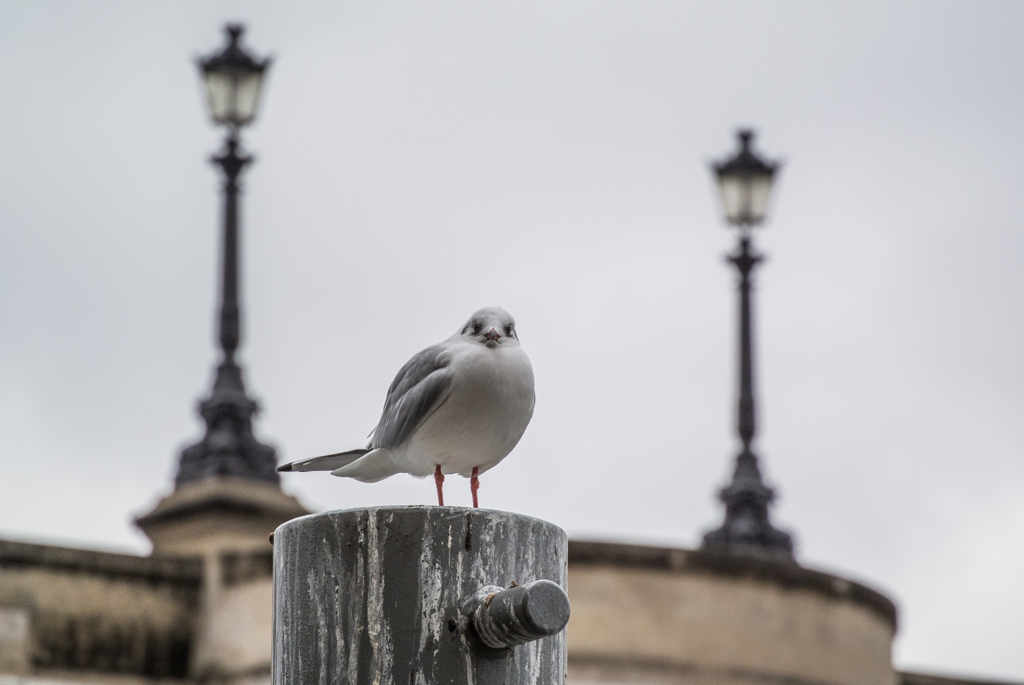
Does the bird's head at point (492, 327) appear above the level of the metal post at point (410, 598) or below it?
above

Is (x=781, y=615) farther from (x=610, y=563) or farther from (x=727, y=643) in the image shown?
(x=610, y=563)

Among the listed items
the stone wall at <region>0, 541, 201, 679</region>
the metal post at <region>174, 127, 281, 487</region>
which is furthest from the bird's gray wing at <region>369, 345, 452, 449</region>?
the metal post at <region>174, 127, 281, 487</region>

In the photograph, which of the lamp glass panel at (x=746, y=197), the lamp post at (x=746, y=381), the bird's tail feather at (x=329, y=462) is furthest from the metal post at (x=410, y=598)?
the lamp glass panel at (x=746, y=197)

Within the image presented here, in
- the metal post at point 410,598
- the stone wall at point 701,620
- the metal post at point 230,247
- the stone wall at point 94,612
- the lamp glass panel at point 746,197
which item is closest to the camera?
the metal post at point 410,598

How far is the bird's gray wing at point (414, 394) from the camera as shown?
4.29 meters

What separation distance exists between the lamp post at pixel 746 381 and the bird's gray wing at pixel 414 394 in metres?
10.3

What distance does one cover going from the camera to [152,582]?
13.5 m

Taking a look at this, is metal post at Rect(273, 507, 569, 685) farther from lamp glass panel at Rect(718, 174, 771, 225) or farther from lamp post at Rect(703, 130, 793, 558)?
lamp glass panel at Rect(718, 174, 771, 225)

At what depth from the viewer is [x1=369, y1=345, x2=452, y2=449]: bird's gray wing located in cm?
429

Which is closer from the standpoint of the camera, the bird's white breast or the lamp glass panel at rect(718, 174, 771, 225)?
the bird's white breast

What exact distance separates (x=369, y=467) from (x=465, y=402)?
439 millimetres

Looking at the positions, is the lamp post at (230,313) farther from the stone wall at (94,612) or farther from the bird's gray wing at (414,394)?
the bird's gray wing at (414,394)

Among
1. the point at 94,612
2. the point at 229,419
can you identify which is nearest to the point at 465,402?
the point at 94,612

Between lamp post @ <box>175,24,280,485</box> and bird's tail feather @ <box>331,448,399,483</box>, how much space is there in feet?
30.9
